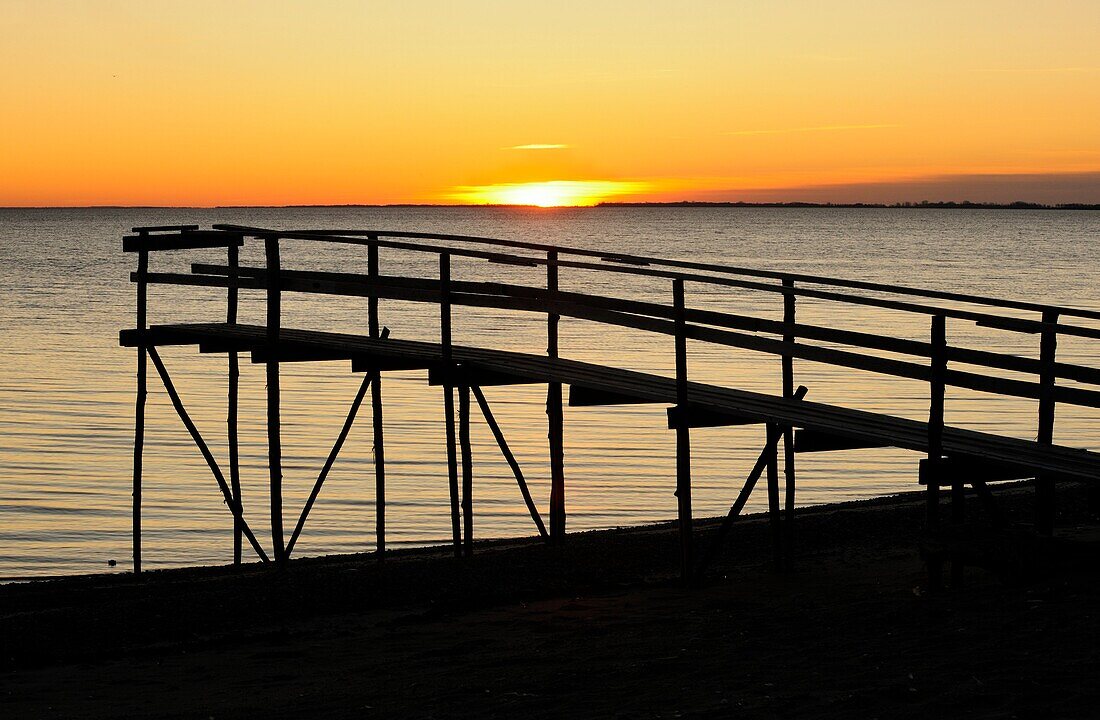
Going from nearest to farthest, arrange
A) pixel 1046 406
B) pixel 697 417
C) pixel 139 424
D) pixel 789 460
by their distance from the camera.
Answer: pixel 1046 406
pixel 697 417
pixel 789 460
pixel 139 424

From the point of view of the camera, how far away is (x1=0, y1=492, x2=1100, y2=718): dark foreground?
7.75 meters

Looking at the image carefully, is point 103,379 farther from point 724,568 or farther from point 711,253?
point 711,253

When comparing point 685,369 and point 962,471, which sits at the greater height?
point 685,369

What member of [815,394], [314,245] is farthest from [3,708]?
[314,245]

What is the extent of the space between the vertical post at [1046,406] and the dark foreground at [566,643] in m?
0.85

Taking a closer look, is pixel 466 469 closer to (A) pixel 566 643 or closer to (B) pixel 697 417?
(B) pixel 697 417

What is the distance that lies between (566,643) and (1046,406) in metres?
4.62

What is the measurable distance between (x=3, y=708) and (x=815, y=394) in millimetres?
25015

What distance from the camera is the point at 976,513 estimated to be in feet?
50.9

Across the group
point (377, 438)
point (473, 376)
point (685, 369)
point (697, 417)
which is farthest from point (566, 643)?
point (377, 438)

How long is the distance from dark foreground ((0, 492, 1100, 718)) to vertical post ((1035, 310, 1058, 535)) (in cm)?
85

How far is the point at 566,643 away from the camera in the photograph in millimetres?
9469

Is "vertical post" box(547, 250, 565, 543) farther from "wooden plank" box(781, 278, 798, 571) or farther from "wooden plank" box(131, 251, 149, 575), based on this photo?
"wooden plank" box(131, 251, 149, 575)

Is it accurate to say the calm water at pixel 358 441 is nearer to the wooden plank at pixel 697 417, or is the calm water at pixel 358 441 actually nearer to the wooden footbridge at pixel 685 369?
the wooden footbridge at pixel 685 369
